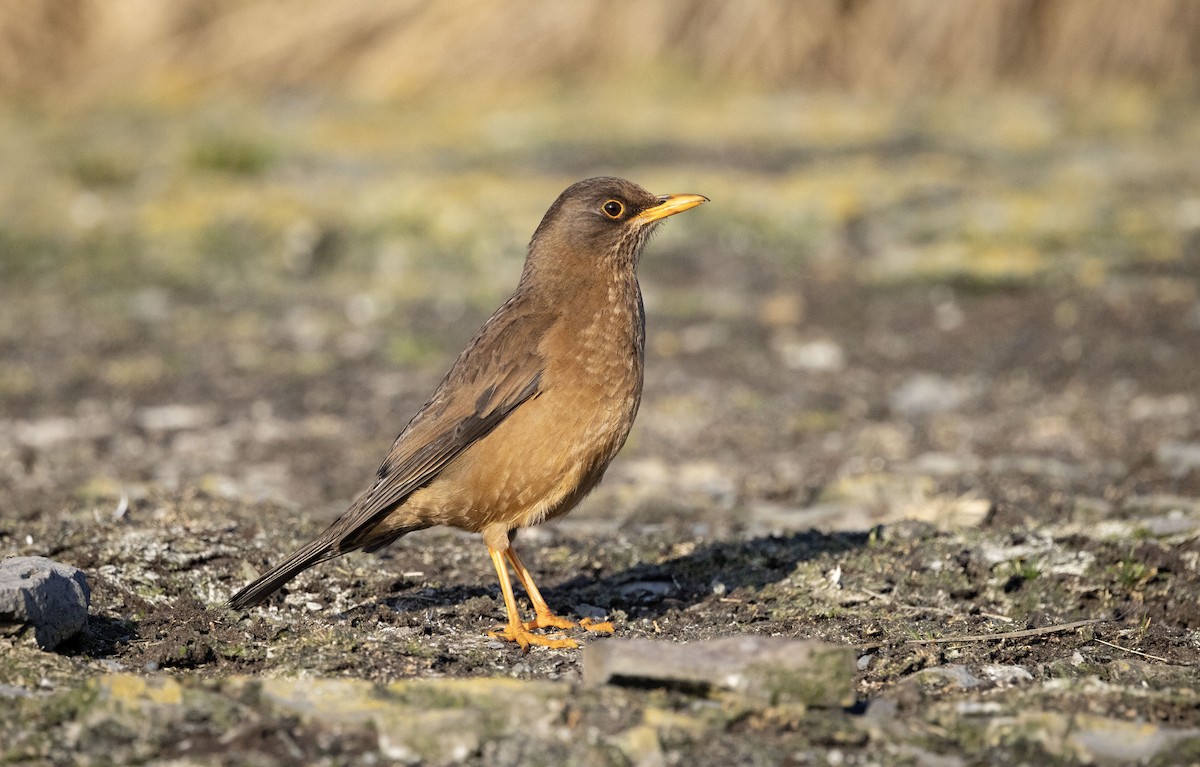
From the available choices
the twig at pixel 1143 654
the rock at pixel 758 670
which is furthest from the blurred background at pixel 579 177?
the rock at pixel 758 670

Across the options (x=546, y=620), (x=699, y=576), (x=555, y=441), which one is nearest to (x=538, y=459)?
(x=555, y=441)

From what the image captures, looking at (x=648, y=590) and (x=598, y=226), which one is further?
(x=598, y=226)

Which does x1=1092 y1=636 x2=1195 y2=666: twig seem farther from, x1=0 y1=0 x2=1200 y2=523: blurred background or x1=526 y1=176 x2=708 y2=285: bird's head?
x1=0 y1=0 x2=1200 y2=523: blurred background

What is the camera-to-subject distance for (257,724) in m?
3.69

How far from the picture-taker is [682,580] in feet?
19.2

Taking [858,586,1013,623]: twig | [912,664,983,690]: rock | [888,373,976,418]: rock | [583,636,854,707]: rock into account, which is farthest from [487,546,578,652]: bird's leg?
[888,373,976,418]: rock

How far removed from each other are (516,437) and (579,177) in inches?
285

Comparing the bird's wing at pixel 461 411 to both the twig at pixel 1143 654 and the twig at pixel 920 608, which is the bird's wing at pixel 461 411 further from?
the twig at pixel 1143 654

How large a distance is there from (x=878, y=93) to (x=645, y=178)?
3.51 meters

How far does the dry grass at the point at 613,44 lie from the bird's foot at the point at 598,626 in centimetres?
1015

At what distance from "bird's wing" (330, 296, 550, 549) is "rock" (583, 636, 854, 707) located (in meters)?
1.67

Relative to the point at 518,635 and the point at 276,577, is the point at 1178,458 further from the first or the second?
the point at 276,577

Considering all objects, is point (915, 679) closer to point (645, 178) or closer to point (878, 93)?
point (645, 178)

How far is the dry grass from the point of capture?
14.2 meters
